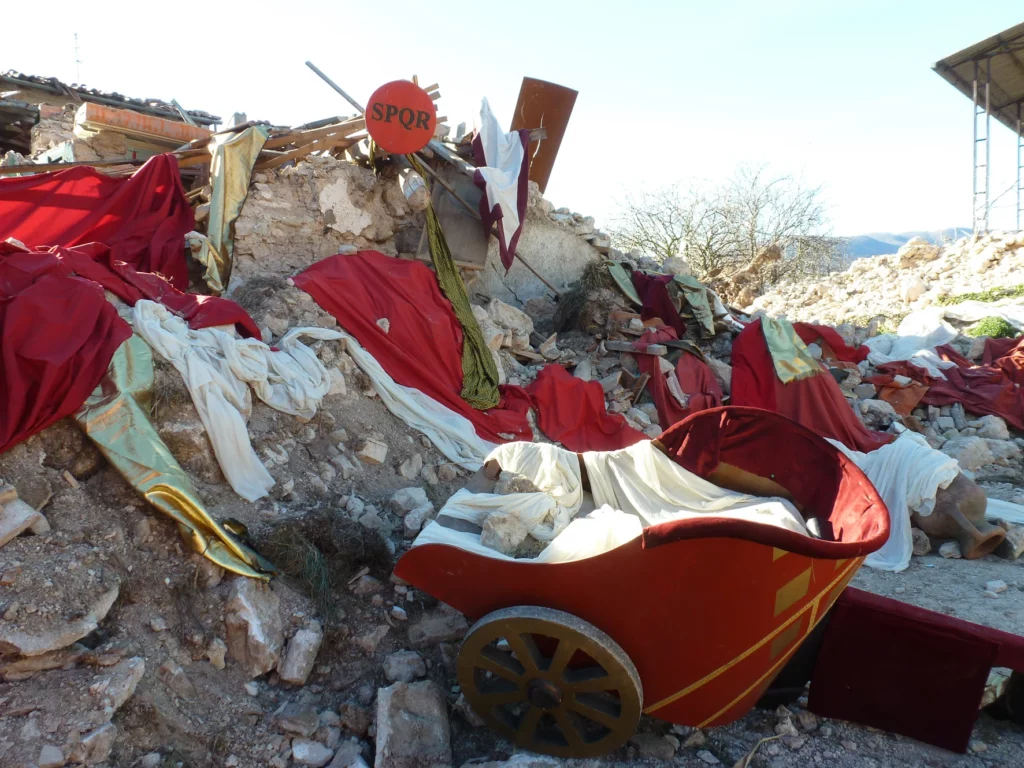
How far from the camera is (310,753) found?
2896 mm

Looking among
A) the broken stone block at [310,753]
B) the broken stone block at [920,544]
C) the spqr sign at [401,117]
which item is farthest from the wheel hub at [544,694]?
the spqr sign at [401,117]

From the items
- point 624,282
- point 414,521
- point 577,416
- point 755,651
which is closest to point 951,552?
point 577,416

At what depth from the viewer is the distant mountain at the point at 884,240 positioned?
17.3 m

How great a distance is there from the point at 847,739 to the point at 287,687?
A: 2.33 metres

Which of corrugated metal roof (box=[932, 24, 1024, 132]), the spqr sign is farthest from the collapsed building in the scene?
corrugated metal roof (box=[932, 24, 1024, 132])

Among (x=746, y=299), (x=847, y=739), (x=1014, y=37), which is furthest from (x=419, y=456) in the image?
(x=1014, y=37)

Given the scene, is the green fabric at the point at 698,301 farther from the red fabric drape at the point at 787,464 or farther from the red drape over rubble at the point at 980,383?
the red fabric drape at the point at 787,464

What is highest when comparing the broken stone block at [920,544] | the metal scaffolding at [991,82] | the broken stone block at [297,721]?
the metal scaffolding at [991,82]

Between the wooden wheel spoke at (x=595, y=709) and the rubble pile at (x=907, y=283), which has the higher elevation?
the rubble pile at (x=907, y=283)

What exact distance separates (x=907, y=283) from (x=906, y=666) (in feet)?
41.7

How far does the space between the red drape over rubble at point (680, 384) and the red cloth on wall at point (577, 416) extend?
2.77ft

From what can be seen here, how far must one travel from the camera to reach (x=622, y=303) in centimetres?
895

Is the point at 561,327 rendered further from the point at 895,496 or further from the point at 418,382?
the point at 895,496

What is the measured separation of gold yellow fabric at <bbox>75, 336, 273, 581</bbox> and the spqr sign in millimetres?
3456
